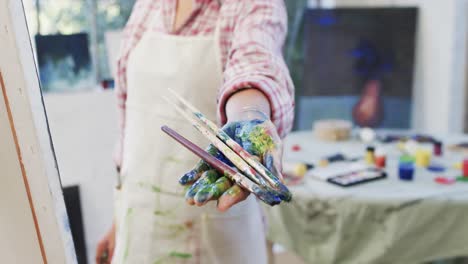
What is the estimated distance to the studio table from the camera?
4.27 feet

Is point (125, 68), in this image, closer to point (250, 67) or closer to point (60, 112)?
point (250, 67)

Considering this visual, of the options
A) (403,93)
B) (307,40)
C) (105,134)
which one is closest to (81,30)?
(105,134)

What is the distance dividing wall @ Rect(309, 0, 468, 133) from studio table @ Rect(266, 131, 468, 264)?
1.07 meters

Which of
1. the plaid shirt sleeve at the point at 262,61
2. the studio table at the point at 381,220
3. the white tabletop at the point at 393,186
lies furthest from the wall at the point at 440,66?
the plaid shirt sleeve at the point at 262,61

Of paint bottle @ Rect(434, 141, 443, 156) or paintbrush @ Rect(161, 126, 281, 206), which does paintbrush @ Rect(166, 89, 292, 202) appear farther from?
paint bottle @ Rect(434, 141, 443, 156)

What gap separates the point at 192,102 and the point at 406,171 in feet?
3.07

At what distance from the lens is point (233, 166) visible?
45 centimetres

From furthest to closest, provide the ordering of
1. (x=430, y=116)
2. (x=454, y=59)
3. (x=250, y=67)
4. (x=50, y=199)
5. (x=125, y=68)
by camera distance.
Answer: (x=430, y=116), (x=454, y=59), (x=125, y=68), (x=250, y=67), (x=50, y=199)

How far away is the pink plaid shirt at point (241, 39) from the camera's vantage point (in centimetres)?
60

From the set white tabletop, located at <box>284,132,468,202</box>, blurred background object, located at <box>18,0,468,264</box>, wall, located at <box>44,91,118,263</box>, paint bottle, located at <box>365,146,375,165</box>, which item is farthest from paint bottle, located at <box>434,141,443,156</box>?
wall, located at <box>44,91,118,263</box>

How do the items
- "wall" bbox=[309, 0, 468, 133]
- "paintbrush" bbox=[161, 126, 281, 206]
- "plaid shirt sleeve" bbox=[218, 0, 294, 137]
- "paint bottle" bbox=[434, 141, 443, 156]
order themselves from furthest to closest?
"wall" bbox=[309, 0, 468, 133]
"paint bottle" bbox=[434, 141, 443, 156]
"plaid shirt sleeve" bbox=[218, 0, 294, 137]
"paintbrush" bbox=[161, 126, 281, 206]

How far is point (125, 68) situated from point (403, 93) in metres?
2.00

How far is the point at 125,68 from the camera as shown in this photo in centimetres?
82

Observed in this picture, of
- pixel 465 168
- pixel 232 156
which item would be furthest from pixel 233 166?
pixel 465 168
